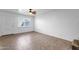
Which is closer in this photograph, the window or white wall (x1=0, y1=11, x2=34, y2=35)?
white wall (x1=0, y1=11, x2=34, y2=35)

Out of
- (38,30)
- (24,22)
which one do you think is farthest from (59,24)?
(24,22)

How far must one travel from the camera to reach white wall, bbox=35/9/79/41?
550 mm

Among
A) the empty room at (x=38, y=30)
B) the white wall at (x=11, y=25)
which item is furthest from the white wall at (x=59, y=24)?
the white wall at (x=11, y=25)

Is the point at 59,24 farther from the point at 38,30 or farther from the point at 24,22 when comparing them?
the point at 24,22

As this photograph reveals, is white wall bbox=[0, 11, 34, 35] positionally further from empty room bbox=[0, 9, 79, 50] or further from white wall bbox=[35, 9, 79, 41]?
white wall bbox=[35, 9, 79, 41]

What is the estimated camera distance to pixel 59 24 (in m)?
0.67

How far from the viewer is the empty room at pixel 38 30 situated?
1.84 feet

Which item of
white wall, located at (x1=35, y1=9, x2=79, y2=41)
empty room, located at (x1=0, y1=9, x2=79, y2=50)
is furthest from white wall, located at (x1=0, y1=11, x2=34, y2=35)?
white wall, located at (x1=35, y1=9, x2=79, y2=41)

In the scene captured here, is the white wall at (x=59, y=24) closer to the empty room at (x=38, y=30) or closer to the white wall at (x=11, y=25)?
the empty room at (x=38, y=30)

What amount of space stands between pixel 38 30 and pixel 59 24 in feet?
0.76
